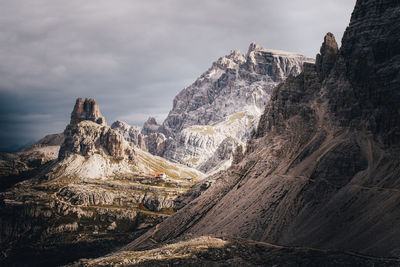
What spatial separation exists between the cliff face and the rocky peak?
316 millimetres

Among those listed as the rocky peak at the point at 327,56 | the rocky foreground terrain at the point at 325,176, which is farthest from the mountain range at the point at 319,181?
the rocky peak at the point at 327,56

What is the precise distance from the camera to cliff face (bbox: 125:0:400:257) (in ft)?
230

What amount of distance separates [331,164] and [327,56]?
136ft

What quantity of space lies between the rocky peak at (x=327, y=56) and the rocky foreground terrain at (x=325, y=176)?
345mm

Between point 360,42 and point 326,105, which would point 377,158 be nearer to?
point 326,105

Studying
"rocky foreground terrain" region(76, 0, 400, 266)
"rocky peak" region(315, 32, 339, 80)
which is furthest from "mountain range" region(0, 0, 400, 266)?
"rocky peak" region(315, 32, 339, 80)

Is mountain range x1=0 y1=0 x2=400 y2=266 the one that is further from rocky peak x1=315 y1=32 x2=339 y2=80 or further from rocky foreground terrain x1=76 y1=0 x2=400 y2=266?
rocky peak x1=315 y1=32 x2=339 y2=80

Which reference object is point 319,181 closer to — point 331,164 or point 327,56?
point 331,164

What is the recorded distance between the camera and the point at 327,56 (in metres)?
104

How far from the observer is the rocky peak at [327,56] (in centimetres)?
10406

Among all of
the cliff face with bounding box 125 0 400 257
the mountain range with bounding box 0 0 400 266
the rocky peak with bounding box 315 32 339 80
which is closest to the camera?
the mountain range with bounding box 0 0 400 266

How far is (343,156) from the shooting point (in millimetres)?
80750

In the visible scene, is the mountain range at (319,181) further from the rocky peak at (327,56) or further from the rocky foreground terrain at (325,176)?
the rocky peak at (327,56)

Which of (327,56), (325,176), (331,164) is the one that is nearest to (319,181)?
(325,176)
